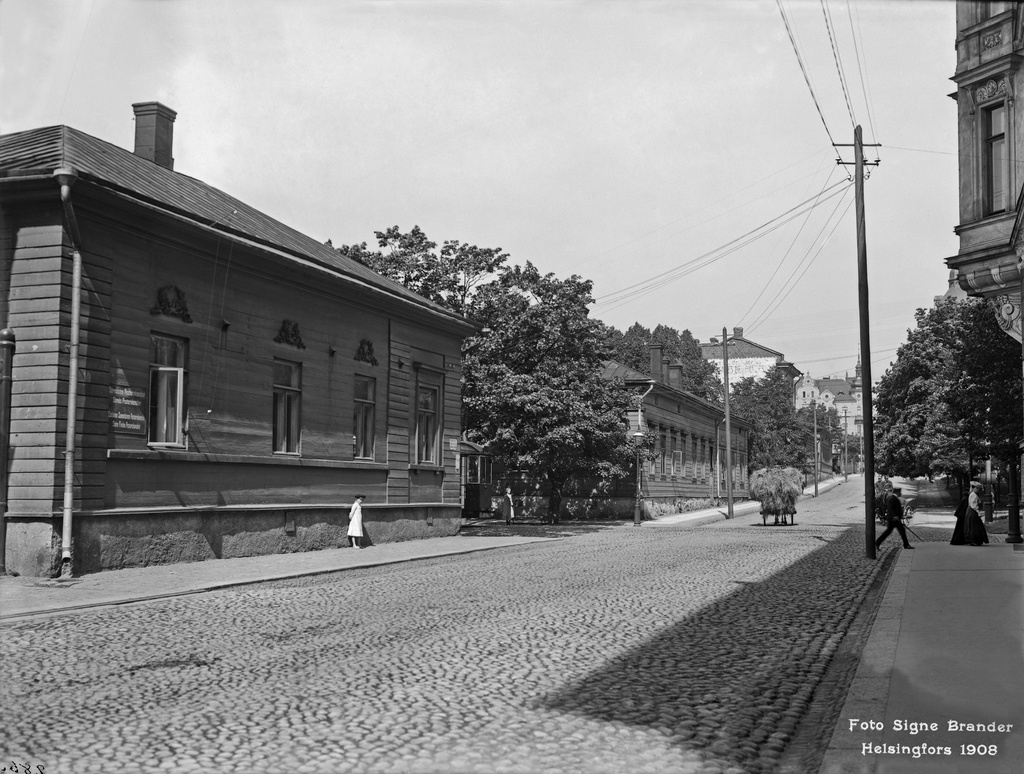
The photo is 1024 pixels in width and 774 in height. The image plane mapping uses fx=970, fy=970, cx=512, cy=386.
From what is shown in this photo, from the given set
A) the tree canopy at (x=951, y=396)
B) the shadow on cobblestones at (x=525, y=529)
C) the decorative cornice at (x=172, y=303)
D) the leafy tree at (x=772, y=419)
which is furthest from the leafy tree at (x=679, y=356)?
the decorative cornice at (x=172, y=303)

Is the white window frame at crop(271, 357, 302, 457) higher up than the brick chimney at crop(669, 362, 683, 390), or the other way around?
the brick chimney at crop(669, 362, 683, 390)

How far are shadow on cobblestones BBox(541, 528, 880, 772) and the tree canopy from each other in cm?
1492

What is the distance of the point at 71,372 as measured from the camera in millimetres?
14664

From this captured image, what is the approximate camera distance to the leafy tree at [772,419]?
7506 centimetres

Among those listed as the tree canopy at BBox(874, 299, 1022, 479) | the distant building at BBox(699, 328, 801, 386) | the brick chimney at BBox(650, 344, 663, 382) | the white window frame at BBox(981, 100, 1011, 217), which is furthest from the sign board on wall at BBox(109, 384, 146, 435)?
the distant building at BBox(699, 328, 801, 386)

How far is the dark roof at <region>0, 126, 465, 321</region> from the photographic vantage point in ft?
49.5

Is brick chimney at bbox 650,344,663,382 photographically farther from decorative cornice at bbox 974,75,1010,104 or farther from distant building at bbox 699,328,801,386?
distant building at bbox 699,328,801,386

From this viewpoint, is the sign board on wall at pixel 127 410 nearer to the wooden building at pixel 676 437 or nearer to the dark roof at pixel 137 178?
the dark roof at pixel 137 178

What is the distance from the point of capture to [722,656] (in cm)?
831

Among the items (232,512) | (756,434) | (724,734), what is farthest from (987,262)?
(756,434)

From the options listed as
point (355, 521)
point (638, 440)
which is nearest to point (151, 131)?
point (355, 521)

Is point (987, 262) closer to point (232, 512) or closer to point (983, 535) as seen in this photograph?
point (983, 535)

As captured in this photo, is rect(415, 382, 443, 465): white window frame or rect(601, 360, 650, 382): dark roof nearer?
rect(415, 382, 443, 465): white window frame

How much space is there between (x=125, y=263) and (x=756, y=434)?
6256 cm
